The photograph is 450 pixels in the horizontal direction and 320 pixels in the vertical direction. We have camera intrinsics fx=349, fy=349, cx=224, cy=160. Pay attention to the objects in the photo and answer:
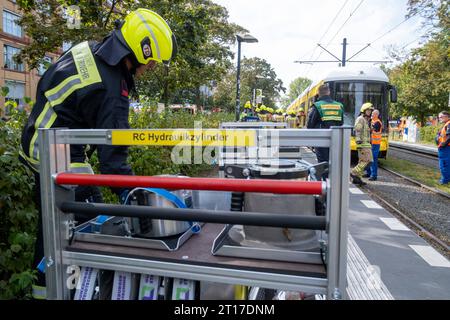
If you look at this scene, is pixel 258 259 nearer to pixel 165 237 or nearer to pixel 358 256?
pixel 165 237

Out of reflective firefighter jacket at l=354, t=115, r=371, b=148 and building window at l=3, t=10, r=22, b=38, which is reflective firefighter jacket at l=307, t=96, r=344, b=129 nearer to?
→ reflective firefighter jacket at l=354, t=115, r=371, b=148

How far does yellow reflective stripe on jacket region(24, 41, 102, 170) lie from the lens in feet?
6.86

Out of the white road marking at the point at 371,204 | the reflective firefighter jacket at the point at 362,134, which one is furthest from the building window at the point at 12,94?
the reflective firefighter jacket at the point at 362,134

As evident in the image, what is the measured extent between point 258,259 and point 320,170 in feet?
3.34

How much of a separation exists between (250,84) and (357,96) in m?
44.5

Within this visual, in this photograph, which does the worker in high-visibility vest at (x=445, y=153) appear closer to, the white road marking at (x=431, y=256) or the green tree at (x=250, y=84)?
the white road marking at (x=431, y=256)

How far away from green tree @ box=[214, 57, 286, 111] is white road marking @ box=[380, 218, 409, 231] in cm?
2753

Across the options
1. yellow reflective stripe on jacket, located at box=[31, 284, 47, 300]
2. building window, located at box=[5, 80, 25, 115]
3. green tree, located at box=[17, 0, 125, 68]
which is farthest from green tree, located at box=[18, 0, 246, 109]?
yellow reflective stripe on jacket, located at box=[31, 284, 47, 300]

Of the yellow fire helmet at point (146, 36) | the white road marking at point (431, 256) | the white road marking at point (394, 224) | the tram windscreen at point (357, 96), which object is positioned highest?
the tram windscreen at point (357, 96)

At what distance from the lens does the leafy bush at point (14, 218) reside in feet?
7.92

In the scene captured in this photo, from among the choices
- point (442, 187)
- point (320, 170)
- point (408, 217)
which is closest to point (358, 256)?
point (320, 170)

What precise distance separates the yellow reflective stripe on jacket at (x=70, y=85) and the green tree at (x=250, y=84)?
30.5 metres
